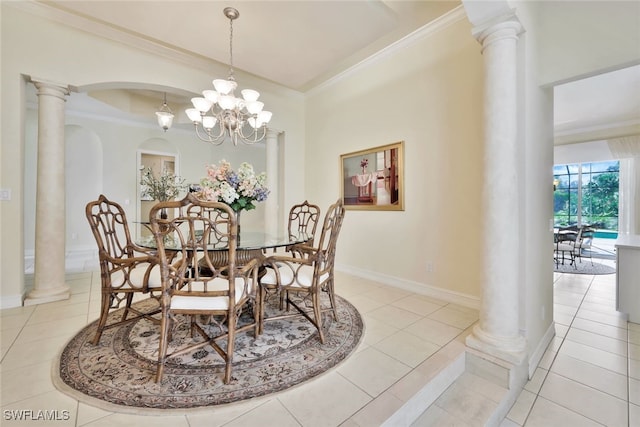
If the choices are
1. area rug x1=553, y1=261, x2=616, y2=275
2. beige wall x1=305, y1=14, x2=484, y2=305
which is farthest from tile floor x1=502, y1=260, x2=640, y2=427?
area rug x1=553, y1=261, x2=616, y2=275

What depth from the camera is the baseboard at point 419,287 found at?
107 inches

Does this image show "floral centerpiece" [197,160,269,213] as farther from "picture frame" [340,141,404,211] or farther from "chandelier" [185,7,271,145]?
"picture frame" [340,141,404,211]

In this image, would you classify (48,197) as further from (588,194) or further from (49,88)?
(588,194)

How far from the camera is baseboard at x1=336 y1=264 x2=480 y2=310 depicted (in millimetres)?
2721

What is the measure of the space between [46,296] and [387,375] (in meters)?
3.44

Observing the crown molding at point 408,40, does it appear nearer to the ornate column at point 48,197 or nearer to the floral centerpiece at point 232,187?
the floral centerpiece at point 232,187

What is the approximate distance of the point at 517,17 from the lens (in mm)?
1695

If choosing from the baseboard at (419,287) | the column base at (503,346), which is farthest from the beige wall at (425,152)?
the column base at (503,346)

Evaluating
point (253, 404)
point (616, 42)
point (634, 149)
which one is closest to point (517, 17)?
point (616, 42)

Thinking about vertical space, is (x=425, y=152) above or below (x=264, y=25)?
below

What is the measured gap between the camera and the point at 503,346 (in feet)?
5.80

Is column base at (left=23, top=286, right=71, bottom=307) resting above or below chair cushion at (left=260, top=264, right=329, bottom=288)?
below

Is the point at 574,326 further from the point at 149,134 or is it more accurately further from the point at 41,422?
the point at 149,134

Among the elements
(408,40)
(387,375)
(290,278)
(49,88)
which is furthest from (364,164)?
(49,88)
